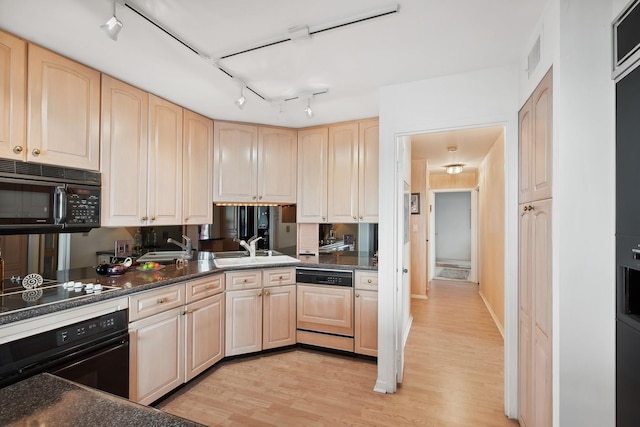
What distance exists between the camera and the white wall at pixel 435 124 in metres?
2.16

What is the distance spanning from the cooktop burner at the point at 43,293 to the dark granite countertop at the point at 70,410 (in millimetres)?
989

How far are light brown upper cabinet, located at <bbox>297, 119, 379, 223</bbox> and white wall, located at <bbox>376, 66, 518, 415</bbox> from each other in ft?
2.37

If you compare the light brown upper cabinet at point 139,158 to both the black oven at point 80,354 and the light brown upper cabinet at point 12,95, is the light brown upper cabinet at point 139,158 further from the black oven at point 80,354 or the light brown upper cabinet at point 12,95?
the black oven at point 80,354

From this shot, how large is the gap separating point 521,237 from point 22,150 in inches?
124

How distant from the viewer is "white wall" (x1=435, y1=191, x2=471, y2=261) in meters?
9.39

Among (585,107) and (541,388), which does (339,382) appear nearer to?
(541,388)

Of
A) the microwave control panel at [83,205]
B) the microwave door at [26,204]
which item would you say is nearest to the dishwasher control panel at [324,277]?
the microwave control panel at [83,205]

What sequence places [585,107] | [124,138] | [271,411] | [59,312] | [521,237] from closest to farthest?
[585,107], [59,312], [521,237], [271,411], [124,138]

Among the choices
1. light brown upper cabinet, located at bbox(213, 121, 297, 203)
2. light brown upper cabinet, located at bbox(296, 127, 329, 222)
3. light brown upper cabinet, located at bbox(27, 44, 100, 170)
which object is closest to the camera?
light brown upper cabinet, located at bbox(27, 44, 100, 170)

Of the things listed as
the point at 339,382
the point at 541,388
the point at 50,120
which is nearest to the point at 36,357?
the point at 50,120

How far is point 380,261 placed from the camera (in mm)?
2547

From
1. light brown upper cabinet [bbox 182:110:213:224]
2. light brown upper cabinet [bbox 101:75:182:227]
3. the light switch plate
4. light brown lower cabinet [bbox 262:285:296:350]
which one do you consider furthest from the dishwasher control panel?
the light switch plate

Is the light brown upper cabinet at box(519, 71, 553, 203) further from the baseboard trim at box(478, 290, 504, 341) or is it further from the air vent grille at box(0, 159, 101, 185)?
the air vent grille at box(0, 159, 101, 185)

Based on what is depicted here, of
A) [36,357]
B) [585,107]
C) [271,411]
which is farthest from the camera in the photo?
[271,411]
